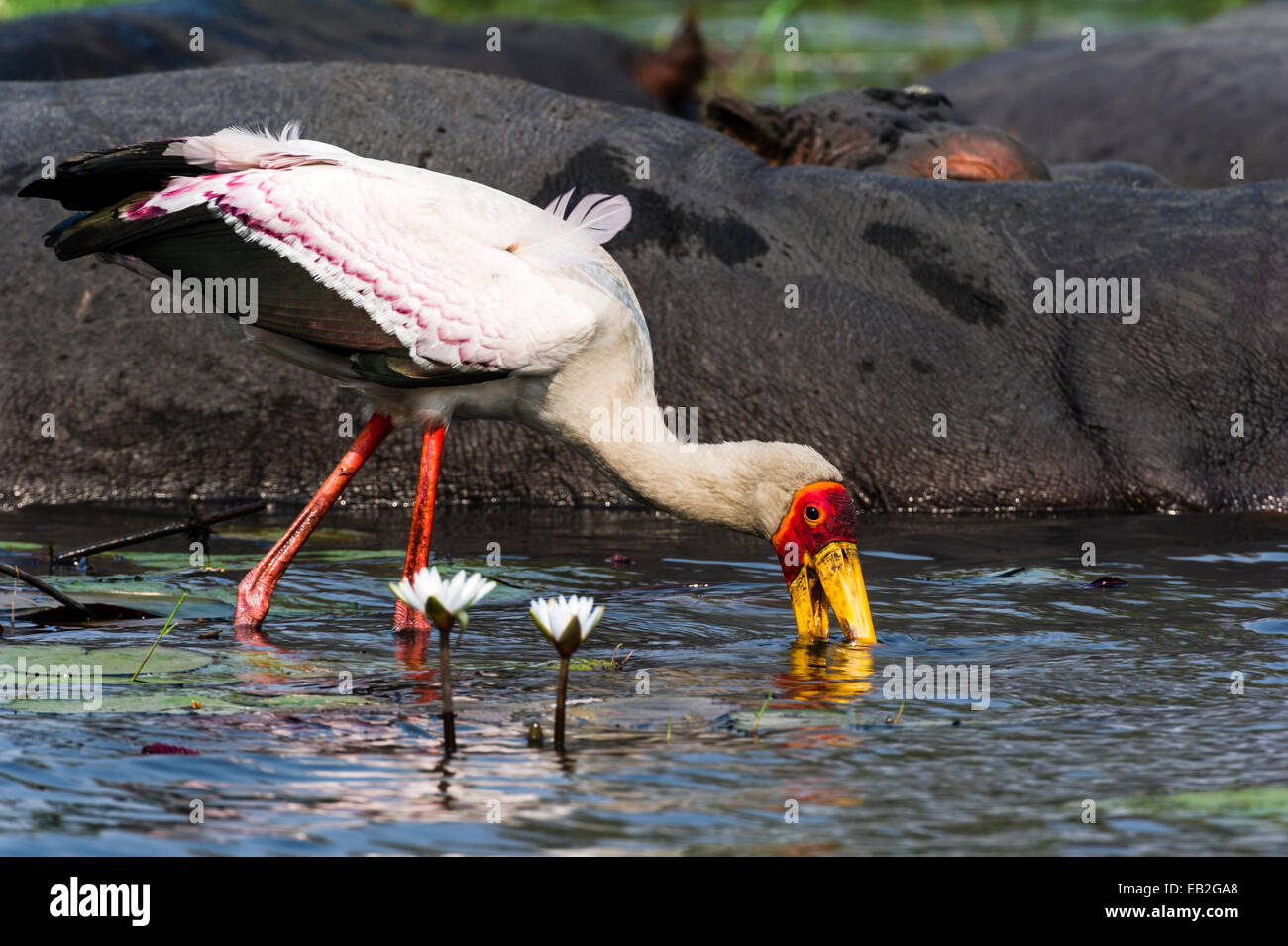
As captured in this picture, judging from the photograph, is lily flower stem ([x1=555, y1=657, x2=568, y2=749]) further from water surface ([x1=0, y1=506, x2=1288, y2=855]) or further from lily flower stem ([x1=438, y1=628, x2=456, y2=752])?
→ lily flower stem ([x1=438, y1=628, x2=456, y2=752])

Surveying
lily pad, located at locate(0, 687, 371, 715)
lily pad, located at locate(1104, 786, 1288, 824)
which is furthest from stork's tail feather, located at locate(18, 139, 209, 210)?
lily pad, located at locate(1104, 786, 1288, 824)

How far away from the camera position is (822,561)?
546 cm

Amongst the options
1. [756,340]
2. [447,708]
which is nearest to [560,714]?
[447,708]

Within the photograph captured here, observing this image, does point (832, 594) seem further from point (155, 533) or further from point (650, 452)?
point (155, 533)

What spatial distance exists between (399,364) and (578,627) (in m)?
1.89

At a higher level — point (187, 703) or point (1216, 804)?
point (187, 703)

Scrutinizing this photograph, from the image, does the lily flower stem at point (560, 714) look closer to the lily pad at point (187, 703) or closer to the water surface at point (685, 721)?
the water surface at point (685, 721)

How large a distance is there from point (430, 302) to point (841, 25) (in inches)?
648

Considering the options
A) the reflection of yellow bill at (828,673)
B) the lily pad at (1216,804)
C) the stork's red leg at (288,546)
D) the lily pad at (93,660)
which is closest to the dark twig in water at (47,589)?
the lily pad at (93,660)

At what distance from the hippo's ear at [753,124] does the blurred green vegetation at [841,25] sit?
22.6 ft

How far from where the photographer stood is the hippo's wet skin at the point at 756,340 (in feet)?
25.3

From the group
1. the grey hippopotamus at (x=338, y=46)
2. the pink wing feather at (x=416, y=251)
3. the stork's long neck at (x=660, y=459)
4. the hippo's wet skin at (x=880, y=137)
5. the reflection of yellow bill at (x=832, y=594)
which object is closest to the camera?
the reflection of yellow bill at (x=832, y=594)

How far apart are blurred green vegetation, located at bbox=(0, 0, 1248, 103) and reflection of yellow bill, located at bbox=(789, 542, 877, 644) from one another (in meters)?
11.1

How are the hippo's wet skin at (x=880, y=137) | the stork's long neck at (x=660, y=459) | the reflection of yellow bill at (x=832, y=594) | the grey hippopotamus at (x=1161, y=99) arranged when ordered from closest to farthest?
the reflection of yellow bill at (x=832, y=594) → the stork's long neck at (x=660, y=459) → the hippo's wet skin at (x=880, y=137) → the grey hippopotamus at (x=1161, y=99)
